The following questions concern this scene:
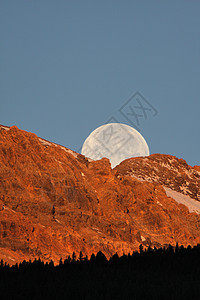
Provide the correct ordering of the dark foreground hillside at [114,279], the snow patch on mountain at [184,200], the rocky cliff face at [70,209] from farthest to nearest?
1. the snow patch on mountain at [184,200]
2. the rocky cliff face at [70,209]
3. the dark foreground hillside at [114,279]

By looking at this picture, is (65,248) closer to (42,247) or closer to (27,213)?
(42,247)

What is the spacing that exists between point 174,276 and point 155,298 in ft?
19.9

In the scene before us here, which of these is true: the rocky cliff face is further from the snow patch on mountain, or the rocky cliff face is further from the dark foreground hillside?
the snow patch on mountain

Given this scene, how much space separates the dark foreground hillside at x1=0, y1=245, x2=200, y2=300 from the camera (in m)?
20.7

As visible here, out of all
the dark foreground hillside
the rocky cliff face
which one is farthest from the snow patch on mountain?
the dark foreground hillside

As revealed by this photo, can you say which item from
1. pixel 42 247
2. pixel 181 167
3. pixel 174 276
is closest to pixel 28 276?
pixel 174 276

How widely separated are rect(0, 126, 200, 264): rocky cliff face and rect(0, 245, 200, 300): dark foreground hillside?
15.2 meters

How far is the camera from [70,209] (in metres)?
59.8

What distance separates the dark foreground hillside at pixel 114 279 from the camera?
2070 cm

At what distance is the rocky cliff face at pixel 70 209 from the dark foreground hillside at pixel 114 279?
15.2 metres

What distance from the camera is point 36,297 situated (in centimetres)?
2114

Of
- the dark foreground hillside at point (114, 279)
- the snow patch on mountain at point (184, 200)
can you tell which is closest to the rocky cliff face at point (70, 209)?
the dark foreground hillside at point (114, 279)

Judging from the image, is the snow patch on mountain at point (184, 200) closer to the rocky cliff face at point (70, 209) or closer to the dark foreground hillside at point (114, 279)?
the rocky cliff face at point (70, 209)

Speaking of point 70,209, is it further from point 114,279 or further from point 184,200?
point 184,200
